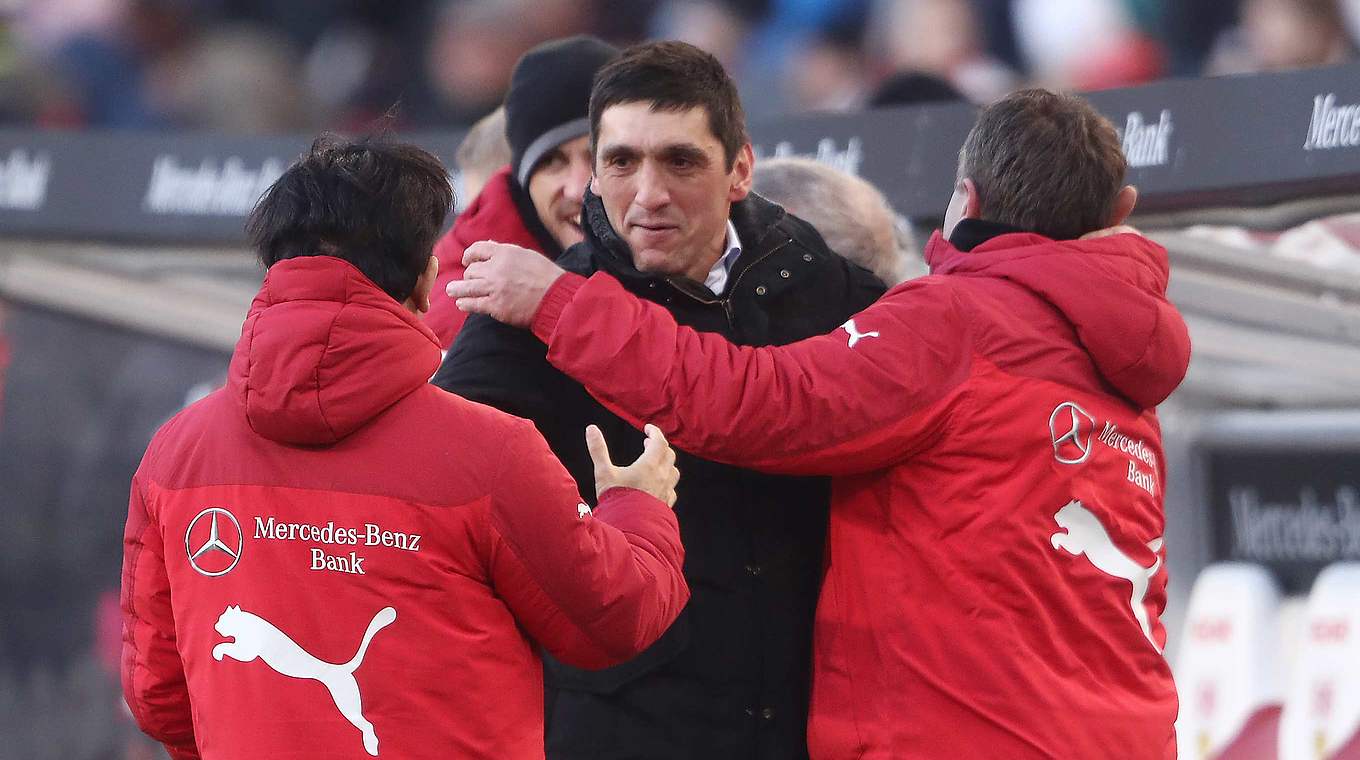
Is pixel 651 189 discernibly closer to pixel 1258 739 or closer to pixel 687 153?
pixel 687 153

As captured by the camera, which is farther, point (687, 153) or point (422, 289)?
point (687, 153)

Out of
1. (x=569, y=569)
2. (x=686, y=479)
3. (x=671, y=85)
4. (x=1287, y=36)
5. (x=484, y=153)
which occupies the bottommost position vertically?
(x=569, y=569)

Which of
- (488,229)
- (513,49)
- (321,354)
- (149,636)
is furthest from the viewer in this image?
(513,49)

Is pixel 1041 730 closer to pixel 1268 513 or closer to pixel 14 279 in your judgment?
pixel 1268 513

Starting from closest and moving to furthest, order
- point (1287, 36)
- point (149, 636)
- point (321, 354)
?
point (321, 354)
point (149, 636)
point (1287, 36)

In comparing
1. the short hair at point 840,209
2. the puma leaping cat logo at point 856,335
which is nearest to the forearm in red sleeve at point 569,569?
the puma leaping cat logo at point 856,335

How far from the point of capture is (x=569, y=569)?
2059mm

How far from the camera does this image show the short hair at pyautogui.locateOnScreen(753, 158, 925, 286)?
2.97 metres

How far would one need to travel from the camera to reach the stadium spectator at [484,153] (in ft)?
13.0

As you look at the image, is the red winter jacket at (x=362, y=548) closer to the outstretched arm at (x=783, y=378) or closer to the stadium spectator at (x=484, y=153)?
the outstretched arm at (x=783, y=378)

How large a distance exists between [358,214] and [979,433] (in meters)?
0.78

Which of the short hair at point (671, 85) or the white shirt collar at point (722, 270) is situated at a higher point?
the short hair at point (671, 85)

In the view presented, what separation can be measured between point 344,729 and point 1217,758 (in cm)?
262

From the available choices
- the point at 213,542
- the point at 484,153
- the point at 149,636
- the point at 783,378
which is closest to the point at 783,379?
the point at 783,378
